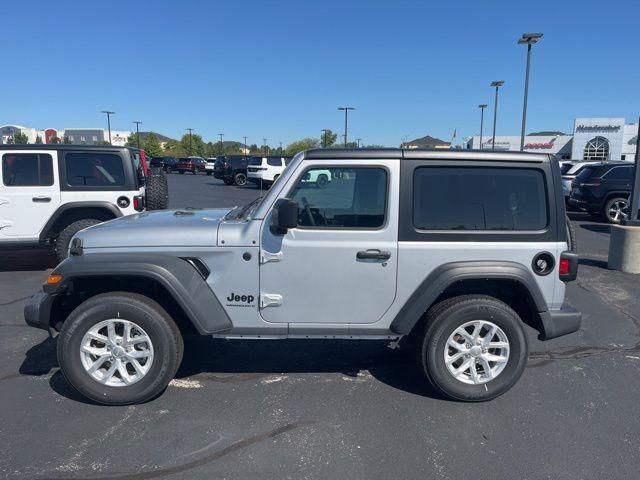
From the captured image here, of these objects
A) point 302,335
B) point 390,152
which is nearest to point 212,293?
point 302,335

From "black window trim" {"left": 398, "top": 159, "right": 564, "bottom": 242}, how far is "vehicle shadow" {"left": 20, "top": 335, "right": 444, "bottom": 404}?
1218 millimetres

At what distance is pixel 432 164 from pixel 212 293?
1.85 meters

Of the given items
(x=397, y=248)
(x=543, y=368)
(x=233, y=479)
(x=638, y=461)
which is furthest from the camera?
(x=543, y=368)

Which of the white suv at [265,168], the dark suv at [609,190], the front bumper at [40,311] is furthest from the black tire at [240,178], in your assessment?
the front bumper at [40,311]

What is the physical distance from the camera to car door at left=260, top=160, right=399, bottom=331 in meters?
3.60

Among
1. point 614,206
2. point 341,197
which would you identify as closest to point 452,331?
point 341,197

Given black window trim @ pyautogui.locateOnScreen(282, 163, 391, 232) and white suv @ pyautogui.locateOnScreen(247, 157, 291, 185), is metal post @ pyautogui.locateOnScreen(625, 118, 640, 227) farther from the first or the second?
white suv @ pyautogui.locateOnScreen(247, 157, 291, 185)

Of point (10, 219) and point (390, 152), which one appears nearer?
point (390, 152)

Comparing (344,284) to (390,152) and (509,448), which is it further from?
(509,448)

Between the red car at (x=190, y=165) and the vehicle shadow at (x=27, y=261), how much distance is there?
41739 mm

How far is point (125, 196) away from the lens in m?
7.47

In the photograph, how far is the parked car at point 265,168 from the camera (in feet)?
83.8

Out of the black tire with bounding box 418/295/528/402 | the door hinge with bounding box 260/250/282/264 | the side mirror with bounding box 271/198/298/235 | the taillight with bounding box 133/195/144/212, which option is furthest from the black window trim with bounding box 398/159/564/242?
the taillight with bounding box 133/195/144/212

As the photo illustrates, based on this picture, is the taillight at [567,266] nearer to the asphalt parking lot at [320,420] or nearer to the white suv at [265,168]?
the asphalt parking lot at [320,420]
